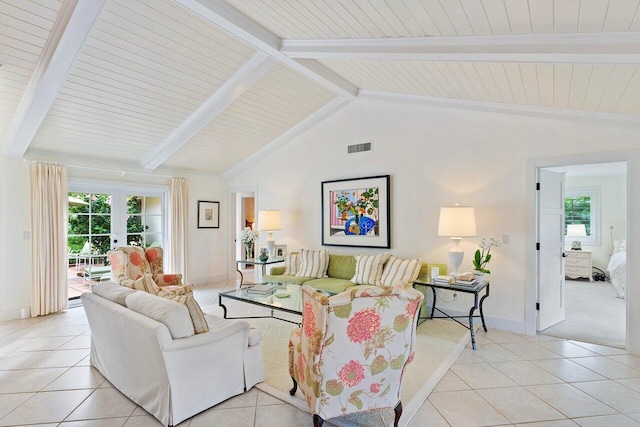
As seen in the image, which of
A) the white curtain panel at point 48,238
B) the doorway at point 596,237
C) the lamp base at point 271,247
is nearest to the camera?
the white curtain panel at point 48,238

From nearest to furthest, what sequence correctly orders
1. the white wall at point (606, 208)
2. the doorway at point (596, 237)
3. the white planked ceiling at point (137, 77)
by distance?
the white planked ceiling at point (137, 77) → the doorway at point (596, 237) → the white wall at point (606, 208)

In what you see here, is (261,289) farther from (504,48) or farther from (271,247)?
(504,48)

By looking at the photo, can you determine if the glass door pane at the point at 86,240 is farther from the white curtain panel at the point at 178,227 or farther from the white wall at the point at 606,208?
the white wall at the point at 606,208

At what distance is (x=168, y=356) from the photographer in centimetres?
212

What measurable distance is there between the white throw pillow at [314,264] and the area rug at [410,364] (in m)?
0.88

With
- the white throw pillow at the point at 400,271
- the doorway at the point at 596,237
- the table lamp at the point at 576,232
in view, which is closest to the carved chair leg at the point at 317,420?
the white throw pillow at the point at 400,271

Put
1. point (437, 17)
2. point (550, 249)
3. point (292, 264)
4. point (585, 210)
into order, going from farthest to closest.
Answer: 1. point (585, 210)
2. point (292, 264)
3. point (550, 249)
4. point (437, 17)

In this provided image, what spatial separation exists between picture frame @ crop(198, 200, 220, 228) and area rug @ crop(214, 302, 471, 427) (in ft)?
9.08

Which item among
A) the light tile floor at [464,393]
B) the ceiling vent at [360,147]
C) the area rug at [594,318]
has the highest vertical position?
the ceiling vent at [360,147]

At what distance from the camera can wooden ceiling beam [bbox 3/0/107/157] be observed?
8.45ft

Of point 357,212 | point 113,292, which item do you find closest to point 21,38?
point 113,292

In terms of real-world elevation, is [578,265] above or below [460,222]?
below

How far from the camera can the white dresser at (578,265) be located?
265 inches

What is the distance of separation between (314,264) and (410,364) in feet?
7.83
